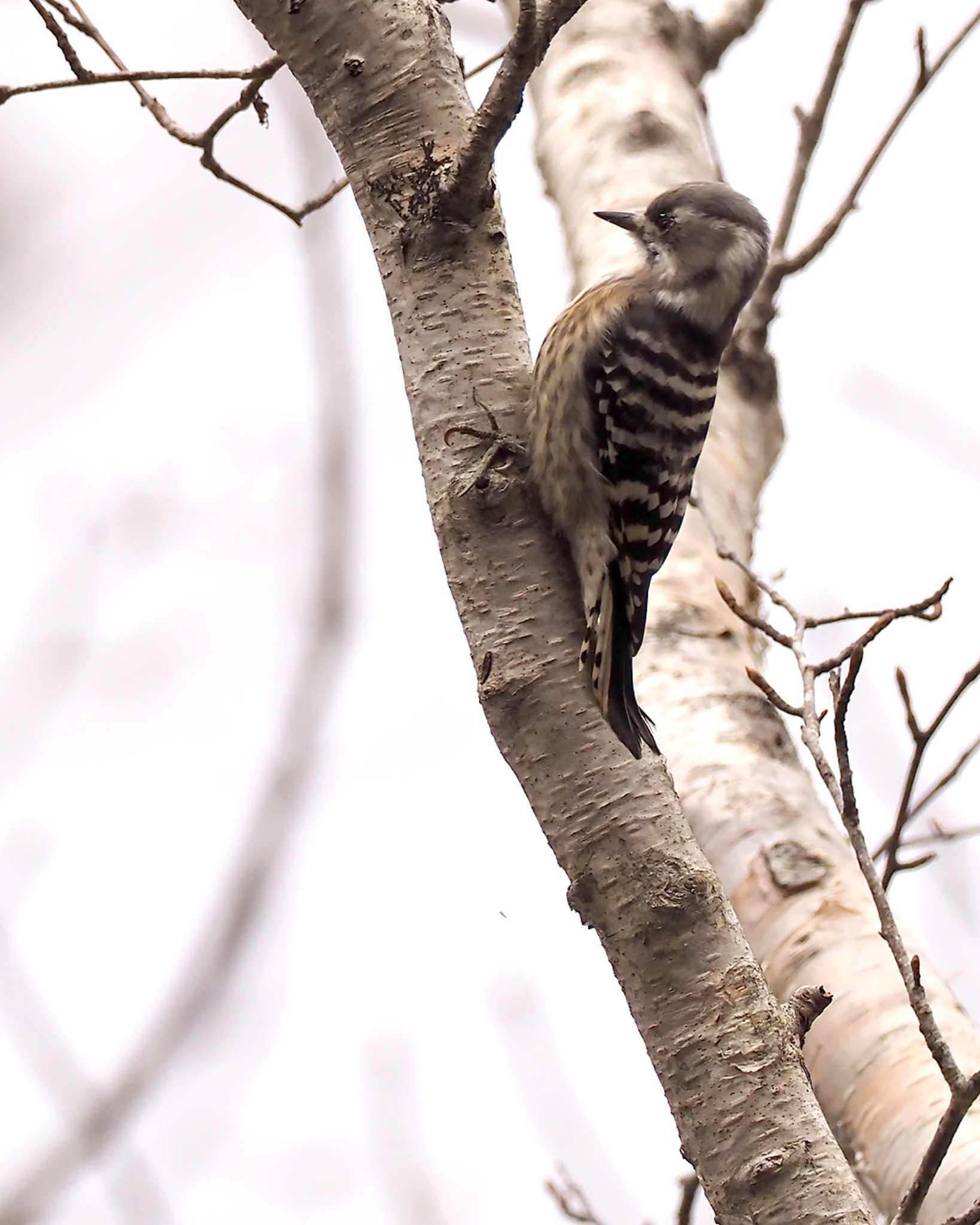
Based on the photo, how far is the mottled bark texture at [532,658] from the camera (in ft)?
5.22

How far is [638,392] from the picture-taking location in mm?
3041

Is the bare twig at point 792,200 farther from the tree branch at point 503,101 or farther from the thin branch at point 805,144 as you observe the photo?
the tree branch at point 503,101

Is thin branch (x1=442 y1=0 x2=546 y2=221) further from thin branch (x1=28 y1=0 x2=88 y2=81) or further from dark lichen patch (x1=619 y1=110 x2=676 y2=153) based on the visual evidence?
dark lichen patch (x1=619 y1=110 x2=676 y2=153)

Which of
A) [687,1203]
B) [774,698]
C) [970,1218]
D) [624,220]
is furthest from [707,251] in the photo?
[970,1218]

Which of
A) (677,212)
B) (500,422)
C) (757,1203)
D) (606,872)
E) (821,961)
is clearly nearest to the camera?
(757,1203)

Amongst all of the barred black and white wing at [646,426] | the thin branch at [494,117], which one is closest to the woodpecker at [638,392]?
the barred black and white wing at [646,426]

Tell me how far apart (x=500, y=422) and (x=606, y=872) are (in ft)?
2.21

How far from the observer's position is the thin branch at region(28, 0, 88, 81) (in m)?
2.45

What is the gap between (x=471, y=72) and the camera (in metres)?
3.16

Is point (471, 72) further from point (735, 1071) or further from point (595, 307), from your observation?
point (735, 1071)

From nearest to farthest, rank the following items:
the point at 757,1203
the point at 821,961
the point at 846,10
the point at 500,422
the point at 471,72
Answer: the point at 757,1203 → the point at 500,422 → the point at 821,961 → the point at 471,72 → the point at 846,10

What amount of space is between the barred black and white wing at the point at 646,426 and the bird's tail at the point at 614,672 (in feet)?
0.87

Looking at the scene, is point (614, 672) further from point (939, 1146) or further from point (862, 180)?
point (862, 180)

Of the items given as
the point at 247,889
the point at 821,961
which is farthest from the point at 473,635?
the point at 821,961
